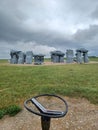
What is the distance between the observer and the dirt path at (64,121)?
23.3 ft

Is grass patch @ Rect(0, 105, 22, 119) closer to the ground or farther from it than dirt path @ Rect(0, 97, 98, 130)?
farther from it

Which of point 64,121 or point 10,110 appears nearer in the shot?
point 64,121

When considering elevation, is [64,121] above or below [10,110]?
below

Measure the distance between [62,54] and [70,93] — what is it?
35.9m

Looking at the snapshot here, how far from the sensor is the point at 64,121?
746 cm

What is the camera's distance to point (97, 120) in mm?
7543

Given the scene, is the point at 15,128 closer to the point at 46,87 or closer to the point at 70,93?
the point at 70,93

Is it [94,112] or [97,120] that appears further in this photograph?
[94,112]

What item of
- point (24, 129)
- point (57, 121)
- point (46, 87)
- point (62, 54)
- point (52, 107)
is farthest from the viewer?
point (62, 54)

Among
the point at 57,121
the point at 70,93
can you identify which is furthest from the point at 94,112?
the point at 70,93

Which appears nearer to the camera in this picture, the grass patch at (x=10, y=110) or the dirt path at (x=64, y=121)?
the dirt path at (x=64, y=121)

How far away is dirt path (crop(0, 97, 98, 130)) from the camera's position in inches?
279

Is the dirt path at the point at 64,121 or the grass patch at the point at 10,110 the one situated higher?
the grass patch at the point at 10,110

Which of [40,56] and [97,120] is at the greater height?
[40,56]
